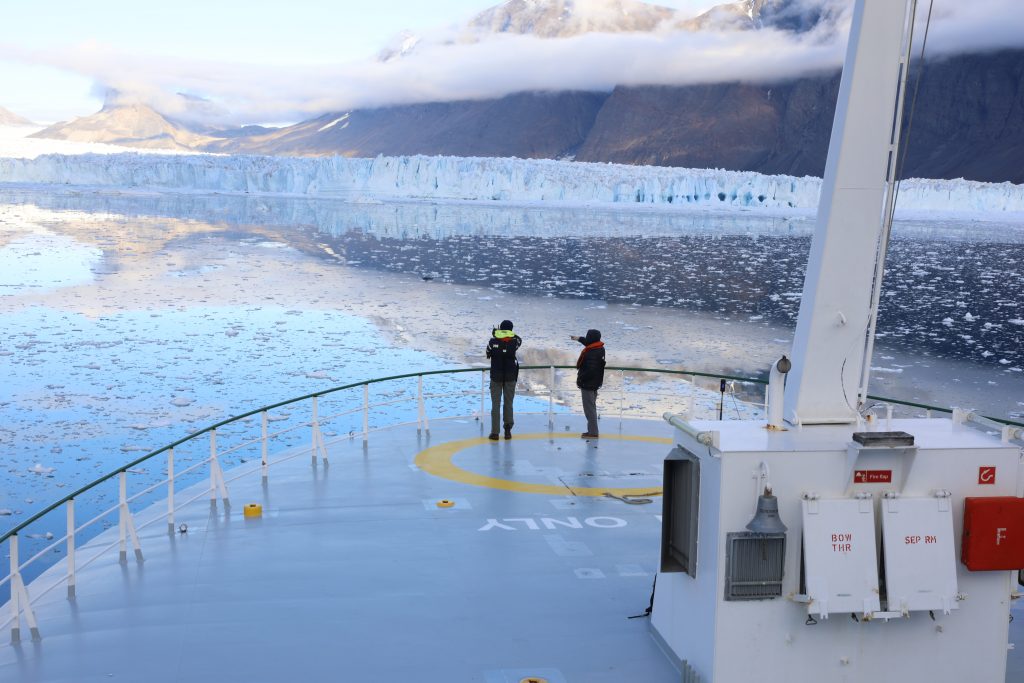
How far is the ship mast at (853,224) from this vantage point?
5309mm

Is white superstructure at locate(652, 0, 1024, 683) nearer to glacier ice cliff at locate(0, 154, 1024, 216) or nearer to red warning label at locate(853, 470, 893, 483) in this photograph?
red warning label at locate(853, 470, 893, 483)

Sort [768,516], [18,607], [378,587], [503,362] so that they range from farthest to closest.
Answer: [503,362] → [378,587] → [18,607] → [768,516]

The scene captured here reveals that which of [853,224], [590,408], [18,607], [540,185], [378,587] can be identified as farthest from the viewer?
[540,185]

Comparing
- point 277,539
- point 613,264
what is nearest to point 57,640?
point 277,539

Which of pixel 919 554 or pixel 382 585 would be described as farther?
pixel 382 585

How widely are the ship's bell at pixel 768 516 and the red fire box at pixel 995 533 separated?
103cm

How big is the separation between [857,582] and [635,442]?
250 inches

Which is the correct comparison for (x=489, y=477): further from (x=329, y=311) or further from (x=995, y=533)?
(x=329, y=311)

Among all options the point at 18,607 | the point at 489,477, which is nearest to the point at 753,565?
the point at 18,607

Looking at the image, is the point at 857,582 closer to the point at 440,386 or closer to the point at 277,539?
the point at 277,539

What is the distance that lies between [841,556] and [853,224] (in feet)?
5.95

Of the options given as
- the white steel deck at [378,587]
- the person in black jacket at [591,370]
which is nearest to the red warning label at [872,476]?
the white steel deck at [378,587]

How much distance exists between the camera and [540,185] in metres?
99.1

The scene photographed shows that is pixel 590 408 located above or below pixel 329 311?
above
